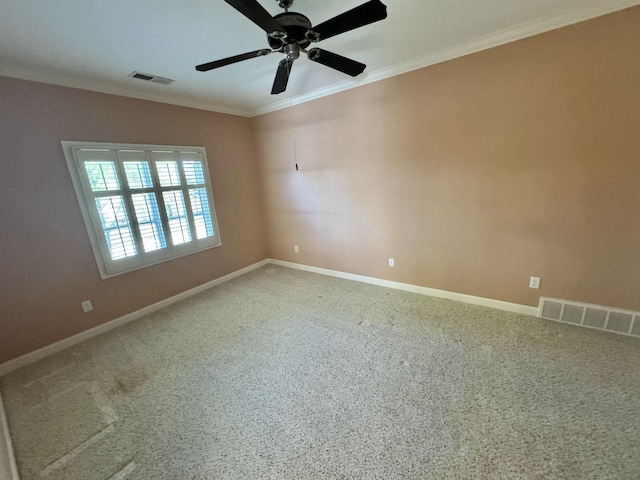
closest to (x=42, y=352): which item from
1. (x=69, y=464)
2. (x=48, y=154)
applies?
(x=69, y=464)

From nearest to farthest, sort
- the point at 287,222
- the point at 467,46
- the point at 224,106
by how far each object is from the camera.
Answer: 1. the point at 467,46
2. the point at 224,106
3. the point at 287,222

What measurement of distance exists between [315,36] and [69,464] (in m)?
2.90

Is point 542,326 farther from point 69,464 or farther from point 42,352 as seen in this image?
point 42,352

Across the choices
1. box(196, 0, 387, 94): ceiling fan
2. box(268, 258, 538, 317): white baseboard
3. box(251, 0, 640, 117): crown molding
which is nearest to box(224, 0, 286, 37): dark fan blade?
box(196, 0, 387, 94): ceiling fan

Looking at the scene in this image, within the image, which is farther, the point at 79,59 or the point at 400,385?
the point at 79,59

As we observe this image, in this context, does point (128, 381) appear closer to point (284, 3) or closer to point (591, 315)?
point (284, 3)

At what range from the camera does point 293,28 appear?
1.49 metres

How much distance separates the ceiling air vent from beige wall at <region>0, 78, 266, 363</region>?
44 cm

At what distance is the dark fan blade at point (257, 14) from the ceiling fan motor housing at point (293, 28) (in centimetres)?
10

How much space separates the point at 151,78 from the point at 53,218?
172 cm

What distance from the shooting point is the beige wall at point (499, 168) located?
201 centimetres

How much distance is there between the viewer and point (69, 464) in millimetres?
1452

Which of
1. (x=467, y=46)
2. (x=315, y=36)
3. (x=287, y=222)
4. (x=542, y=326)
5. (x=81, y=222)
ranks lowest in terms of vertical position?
(x=542, y=326)

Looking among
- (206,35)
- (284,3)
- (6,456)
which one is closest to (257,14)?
(284,3)
